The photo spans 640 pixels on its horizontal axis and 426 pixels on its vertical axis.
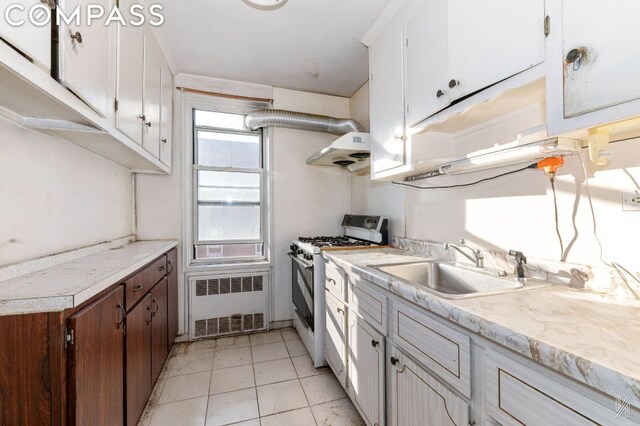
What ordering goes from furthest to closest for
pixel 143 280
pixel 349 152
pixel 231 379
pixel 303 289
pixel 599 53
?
1. pixel 303 289
2. pixel 349 152
3. pixel 231 379
4. pixel 143 280
5. pixel 599 53

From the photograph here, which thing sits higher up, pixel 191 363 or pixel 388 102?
pixel 388 102

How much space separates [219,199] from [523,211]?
271 cm

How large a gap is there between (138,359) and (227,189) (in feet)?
6.09

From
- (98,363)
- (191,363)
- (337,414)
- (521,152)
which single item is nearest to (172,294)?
(191,363)

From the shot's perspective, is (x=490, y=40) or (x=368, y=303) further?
(x=368, y=303)

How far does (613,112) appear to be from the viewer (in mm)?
740

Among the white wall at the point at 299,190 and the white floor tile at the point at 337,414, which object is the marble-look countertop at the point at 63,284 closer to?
the white floor tile at the point at 337,414

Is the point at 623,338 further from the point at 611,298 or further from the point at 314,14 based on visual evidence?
the point at 314,14

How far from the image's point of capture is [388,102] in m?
1.85

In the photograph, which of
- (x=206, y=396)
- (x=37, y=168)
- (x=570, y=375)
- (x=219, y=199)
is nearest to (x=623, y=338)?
(x=570, y=375)

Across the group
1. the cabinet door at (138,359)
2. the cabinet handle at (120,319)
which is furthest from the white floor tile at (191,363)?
the cabinet handle at (120,319)

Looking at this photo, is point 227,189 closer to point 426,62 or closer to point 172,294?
point 172,294

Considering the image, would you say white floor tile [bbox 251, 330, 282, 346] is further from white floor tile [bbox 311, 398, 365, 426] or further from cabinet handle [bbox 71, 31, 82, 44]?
cabinet handle [bbox 71, 31, 82, 44]

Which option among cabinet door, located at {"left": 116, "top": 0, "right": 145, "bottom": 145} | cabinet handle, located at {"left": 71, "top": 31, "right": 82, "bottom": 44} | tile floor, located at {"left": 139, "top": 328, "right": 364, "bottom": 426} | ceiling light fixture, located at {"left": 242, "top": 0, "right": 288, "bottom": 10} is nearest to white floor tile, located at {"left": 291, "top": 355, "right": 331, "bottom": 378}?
tile floor, located at {"left": 139, "top": 328, "right": 364, "bottom": 426}
